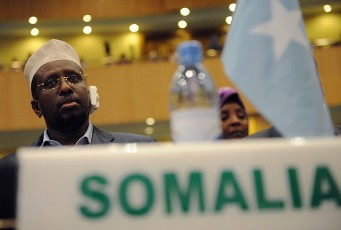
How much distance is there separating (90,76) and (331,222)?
32.8 ft

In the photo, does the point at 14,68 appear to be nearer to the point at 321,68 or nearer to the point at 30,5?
A: the point at 30,5

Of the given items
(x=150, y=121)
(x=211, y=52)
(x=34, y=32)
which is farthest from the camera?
(x=34, y=32)

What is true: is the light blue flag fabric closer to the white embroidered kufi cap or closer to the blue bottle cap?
the blue bottle cap

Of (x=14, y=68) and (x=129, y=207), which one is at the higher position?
(x=14, y=68)

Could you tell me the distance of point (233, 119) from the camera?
282 cm

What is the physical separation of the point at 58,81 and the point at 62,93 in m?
0.05

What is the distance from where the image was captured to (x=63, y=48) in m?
2.11

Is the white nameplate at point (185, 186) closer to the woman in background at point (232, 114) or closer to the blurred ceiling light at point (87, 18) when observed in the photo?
the woman in background at point (232, 114)

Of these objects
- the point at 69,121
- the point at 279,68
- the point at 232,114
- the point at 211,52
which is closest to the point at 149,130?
the point at 211,52

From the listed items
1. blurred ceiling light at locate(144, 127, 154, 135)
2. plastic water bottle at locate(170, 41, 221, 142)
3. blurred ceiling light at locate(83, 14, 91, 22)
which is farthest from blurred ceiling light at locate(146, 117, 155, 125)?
plastic water bottle at locate(170, 41, 221, 142)

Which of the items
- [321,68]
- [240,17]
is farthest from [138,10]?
[240,17]

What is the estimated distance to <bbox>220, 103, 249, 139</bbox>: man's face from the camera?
2.78 metres

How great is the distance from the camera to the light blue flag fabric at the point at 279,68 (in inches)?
40.3

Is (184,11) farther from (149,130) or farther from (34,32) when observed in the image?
(34,32)
